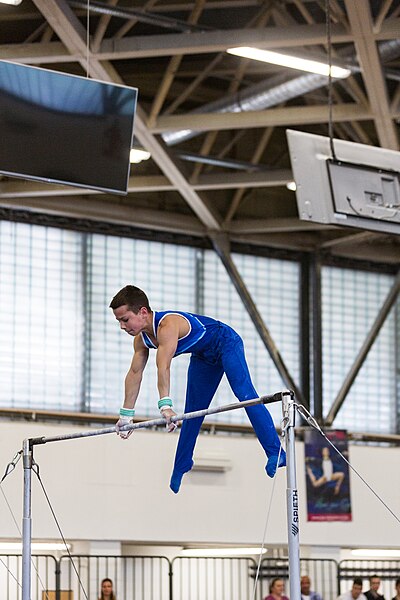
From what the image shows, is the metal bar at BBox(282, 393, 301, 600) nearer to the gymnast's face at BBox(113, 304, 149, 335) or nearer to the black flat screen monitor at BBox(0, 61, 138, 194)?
the gymnast's face at BBox(113, 304, 149, 335)

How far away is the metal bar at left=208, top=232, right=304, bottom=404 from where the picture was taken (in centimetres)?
1603

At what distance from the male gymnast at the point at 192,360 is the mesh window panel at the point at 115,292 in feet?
25.3

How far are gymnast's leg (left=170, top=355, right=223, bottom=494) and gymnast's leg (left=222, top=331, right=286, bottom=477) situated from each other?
19cm

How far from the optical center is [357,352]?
16859 mm

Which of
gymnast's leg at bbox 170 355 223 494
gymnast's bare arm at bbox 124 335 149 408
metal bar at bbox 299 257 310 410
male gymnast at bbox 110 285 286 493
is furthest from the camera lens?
metal bar at bbox 299 257 310 410

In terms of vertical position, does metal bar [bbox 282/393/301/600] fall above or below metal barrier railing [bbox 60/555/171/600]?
below

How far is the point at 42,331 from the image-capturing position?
48.5 ft

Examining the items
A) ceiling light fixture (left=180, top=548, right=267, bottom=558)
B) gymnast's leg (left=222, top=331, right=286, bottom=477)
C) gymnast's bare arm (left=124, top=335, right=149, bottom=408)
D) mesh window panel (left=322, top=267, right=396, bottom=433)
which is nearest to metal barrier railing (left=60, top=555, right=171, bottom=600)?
ceiling light fixture (left=180, top=548, right=267, bottom=558)

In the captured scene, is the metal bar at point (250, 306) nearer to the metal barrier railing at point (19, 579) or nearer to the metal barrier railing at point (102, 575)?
the metal barrier railing at point (102, 575)

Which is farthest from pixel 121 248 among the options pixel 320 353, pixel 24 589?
pixel 24 589

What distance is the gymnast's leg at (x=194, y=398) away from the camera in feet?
24.1

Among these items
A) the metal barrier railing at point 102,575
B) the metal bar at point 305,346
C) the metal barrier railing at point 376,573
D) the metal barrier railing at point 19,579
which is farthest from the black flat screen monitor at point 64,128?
the metal barrier railing at point 376,573

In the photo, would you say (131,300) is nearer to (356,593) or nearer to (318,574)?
(356,593)

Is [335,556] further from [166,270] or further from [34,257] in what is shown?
[34,257]
